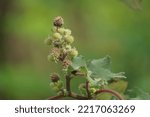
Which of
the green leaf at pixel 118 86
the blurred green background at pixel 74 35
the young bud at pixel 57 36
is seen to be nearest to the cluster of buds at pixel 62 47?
the young bud at pixel 57 36

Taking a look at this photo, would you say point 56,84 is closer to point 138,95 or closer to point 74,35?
point 138,95

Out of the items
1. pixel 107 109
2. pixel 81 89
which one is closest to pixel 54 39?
pixel 81 89

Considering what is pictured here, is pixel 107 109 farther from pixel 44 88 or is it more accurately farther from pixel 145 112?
pixel 44 88

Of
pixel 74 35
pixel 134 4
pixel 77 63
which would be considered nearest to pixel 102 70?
pixel 77 63

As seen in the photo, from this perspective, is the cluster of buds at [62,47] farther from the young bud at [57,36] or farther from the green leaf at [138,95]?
the green leaf at [138,95]

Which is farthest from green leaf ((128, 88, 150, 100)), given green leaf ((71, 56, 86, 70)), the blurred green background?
the blurred green background
